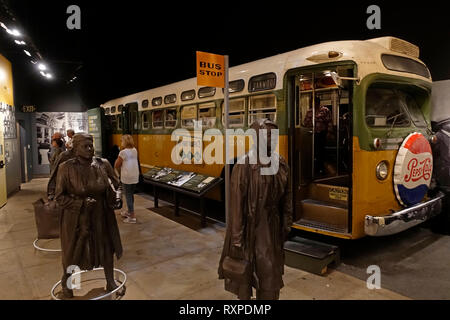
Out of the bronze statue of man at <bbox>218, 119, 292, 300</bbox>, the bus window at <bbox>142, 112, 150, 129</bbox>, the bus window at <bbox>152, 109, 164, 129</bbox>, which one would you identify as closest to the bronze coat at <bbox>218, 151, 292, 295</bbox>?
the bronze statue of man at <bbox>218, 119, 292, 300</bbox>

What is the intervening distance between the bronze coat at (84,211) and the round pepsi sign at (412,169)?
4.09 m

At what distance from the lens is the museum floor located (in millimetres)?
4109

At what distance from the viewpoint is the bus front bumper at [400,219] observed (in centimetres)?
460

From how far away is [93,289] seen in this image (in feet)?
14.1

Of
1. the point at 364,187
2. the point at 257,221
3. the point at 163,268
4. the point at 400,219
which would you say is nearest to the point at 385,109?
the point at 364,187

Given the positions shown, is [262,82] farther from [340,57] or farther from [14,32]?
[14,32]

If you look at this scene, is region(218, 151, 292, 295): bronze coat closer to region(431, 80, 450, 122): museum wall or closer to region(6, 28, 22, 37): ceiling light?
region(431, 80, 450, 122): museum wall

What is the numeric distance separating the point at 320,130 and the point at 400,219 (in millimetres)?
2298

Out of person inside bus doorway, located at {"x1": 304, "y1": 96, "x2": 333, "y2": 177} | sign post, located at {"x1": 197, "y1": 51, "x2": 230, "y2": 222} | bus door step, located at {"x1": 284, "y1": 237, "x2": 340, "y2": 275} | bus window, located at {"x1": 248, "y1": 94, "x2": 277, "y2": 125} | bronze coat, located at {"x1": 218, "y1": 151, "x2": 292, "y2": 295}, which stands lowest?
bus door step, located at {"x1": 284, "y1": 237, "x2": 340, "y2": 275}

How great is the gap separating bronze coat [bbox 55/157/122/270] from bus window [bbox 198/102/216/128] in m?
3.68

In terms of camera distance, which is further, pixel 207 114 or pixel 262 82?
pixel 207 114

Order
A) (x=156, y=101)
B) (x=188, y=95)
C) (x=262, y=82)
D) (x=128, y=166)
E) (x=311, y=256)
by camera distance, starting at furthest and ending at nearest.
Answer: (x=156, y=101), (x=188, y=95), (x=128, y=166), (x=262, y=82), (x=311, y=256)

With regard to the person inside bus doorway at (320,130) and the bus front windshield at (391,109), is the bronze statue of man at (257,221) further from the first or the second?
the person inside bus doorway at (320,130)

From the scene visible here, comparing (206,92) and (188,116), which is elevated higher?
(206,92)
